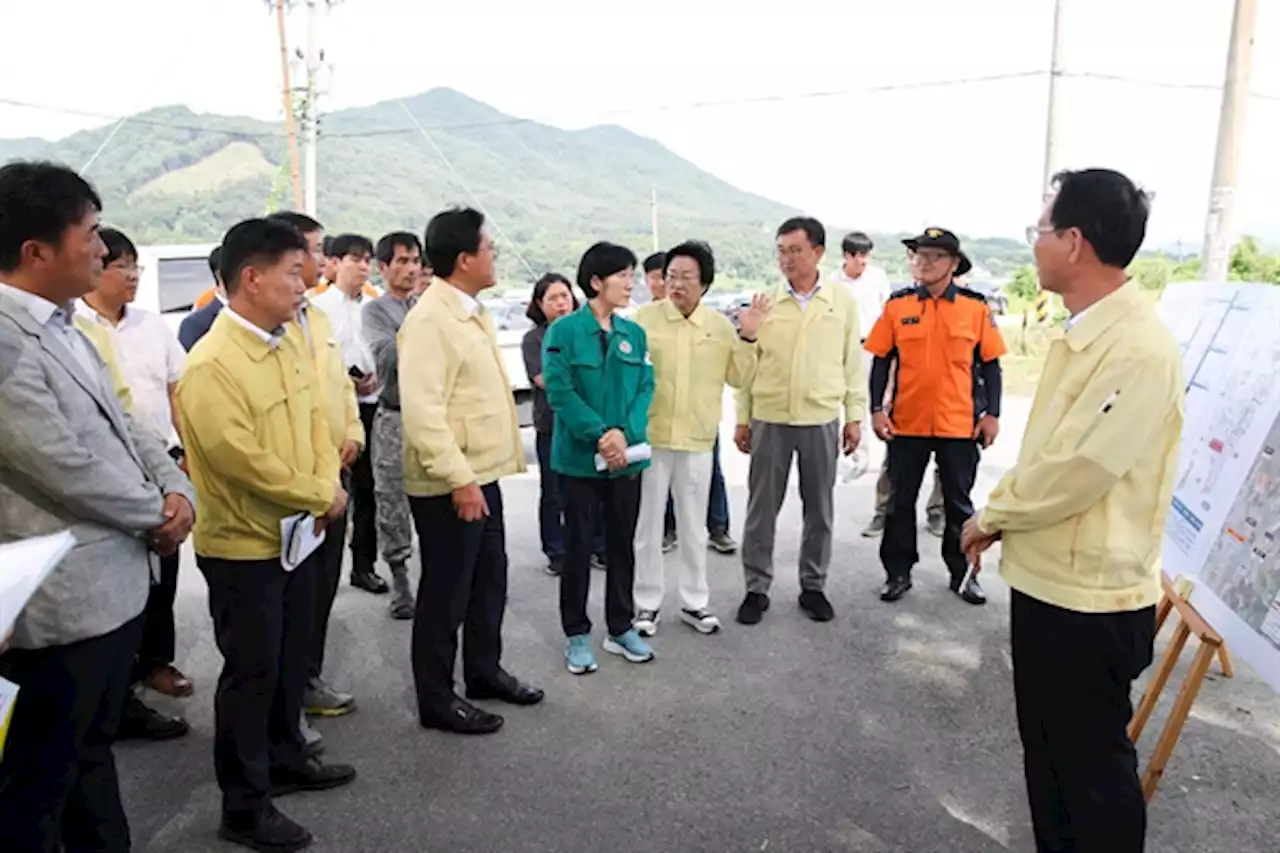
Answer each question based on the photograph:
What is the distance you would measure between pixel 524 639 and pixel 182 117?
180 ft

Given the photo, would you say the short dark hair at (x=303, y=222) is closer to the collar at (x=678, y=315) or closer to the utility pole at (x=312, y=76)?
the collar at (x=678, y=315)

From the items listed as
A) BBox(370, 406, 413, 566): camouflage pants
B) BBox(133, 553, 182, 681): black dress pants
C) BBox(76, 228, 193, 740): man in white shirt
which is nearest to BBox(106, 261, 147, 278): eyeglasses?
BBox(76, 228, 193, 740): man in white shirt

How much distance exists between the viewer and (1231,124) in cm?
787

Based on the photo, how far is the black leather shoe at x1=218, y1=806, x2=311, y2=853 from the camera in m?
2.41

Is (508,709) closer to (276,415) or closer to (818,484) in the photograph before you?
(276,415)

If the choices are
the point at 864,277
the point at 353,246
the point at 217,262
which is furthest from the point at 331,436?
the point at 864,277

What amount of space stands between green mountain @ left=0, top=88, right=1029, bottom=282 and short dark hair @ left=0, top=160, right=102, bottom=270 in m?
16.2

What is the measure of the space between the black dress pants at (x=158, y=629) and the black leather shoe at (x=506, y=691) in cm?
123

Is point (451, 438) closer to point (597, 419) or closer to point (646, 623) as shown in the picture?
point (597, 419)

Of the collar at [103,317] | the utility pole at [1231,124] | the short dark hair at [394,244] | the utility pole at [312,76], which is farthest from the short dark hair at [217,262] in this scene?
the utility pole at [312,76]

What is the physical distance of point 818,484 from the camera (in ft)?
13.5

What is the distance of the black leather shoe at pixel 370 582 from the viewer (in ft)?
14.6

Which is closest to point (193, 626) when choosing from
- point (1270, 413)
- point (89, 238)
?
point (89, 238)

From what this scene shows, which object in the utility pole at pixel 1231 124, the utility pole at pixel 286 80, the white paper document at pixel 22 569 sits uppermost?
the utility pole at pixel 286 80
